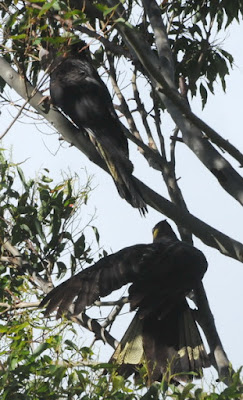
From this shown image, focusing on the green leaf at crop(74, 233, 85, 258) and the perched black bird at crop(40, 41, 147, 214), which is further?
the green leaf at crop(74, 233, 85, 258)

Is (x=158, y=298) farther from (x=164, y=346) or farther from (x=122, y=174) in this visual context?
(x=122, y=174)

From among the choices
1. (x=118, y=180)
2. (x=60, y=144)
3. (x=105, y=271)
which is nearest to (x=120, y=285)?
(x=105, y=271)

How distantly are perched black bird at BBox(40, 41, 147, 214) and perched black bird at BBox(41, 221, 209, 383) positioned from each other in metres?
0.50

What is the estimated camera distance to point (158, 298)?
571 centimetres

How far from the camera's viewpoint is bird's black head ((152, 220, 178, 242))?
23.5 feet

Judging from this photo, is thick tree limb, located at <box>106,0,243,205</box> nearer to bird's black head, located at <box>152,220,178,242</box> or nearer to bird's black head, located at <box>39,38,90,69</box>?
bird's black head, located at <box>39,38,90,69</box>

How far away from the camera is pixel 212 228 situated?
4891mm

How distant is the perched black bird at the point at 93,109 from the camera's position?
561cm

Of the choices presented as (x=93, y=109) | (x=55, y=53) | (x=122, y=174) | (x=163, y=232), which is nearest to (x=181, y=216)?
(x=122, y=174)

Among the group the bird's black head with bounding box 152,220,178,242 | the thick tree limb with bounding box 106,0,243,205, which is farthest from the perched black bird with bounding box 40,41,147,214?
the bird's black head with bounding box 152,220,178,242

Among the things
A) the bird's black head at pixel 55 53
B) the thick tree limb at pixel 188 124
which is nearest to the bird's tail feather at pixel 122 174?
the thick tree limb at pixel 188 124

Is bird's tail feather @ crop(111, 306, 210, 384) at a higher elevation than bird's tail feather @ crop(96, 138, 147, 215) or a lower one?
lower

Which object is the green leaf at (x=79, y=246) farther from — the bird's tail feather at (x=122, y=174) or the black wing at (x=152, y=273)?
the bird's tail feather at (x=122, y=174)

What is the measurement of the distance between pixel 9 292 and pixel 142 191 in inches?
44.0
